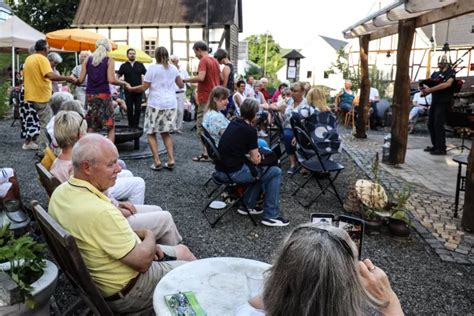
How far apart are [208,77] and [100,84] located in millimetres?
1668

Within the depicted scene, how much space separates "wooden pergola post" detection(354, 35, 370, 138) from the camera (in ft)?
33.6

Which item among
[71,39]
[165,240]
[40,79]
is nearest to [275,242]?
[165,240]

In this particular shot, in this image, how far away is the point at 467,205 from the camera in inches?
171

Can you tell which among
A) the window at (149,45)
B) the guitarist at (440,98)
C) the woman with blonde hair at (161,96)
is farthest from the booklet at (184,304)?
the window at (149,45)

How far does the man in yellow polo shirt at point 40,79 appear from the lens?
22.2 ft

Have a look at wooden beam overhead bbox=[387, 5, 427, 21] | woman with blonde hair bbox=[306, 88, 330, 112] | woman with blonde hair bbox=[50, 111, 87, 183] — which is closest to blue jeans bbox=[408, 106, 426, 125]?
wooden beam overhead bbox=[387, 5, 427, 21]

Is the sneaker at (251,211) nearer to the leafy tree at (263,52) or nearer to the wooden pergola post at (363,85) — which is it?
the wooden pergola post at (363,85)

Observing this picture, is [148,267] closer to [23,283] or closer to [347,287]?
[23,283]

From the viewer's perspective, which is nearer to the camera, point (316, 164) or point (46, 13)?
point (316, 164)

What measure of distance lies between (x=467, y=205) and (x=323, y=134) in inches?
72.5

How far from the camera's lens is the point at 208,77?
6.88m

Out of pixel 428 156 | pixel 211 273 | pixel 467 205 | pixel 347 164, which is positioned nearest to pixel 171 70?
pixel 347 164

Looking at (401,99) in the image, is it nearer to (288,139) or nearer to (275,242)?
(288,139)

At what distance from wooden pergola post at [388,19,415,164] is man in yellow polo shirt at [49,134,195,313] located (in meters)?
5.90
